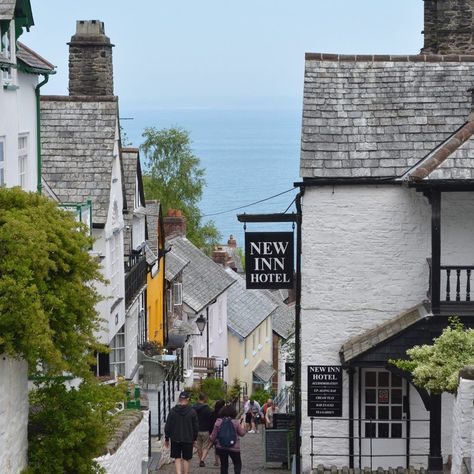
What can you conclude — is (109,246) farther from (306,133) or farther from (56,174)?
(306,133)

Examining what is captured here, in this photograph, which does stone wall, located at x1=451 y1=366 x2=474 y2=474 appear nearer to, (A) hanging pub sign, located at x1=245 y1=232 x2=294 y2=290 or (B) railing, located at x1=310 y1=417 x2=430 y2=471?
(B) railing, located at x1=310 y1=417 x2=430 y2=471

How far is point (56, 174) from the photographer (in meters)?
29.8

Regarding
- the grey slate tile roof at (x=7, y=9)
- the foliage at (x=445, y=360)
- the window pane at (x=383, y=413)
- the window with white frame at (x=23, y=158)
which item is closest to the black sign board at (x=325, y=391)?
the window pane at (x=383, y=413)

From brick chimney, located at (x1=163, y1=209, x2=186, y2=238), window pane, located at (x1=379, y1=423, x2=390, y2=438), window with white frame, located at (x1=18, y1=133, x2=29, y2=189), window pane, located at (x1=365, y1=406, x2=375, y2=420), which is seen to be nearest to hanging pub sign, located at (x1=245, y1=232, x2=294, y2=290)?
window pane, located at (x1=365, y1=406, x2=375, y2=420)

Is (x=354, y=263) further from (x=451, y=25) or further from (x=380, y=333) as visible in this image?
(x=451, y=25)

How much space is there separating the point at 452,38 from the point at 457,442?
473 inches

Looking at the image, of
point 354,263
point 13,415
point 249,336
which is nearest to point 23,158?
point 354,263

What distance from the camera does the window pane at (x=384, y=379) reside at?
2405cm

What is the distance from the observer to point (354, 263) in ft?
78.7

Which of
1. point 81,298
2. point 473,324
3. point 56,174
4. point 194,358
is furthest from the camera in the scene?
point 194,358

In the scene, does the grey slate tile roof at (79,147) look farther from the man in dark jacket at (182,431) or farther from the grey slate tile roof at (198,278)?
the grey slate tile roof at (198,278)

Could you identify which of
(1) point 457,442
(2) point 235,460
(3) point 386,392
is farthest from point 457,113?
(1) point 457,442

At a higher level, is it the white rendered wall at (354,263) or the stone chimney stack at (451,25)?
the stone chimney stack at (451,25)

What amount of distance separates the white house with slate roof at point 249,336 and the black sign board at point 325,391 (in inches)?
1454
